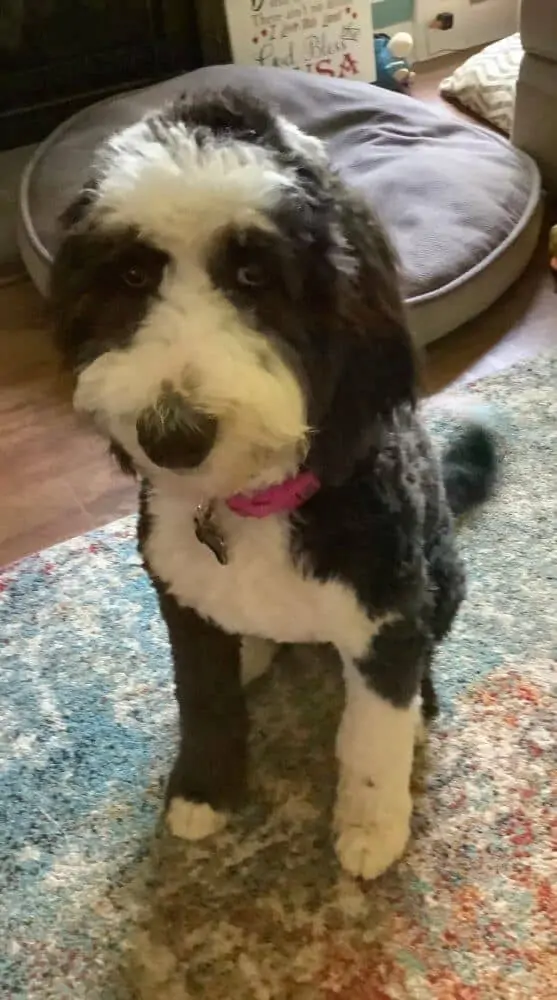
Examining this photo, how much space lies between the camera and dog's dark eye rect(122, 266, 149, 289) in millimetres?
940

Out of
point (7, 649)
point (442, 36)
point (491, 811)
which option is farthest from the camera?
point (442, 36)

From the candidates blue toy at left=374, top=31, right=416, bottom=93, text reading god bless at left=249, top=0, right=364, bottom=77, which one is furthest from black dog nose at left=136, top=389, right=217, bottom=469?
blue toy at left=374, top=31, right=416, bottom=93

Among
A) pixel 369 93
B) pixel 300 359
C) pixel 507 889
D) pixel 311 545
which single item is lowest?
pixel 507 889

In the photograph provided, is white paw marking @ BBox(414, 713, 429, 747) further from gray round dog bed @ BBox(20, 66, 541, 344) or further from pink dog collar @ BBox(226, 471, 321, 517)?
gray round dog bed @ BBox(20, 66, 541, 344)

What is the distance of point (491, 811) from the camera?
4.57 feet

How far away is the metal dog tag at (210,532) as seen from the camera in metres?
1.13

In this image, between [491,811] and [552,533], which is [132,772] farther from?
[552,533]

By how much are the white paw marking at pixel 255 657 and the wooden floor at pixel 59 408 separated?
48 centimetres

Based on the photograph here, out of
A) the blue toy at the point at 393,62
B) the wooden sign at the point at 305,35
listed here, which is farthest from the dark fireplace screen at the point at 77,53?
the blue toy at the point at 393,62

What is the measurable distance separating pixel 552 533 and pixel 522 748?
43 centimetres

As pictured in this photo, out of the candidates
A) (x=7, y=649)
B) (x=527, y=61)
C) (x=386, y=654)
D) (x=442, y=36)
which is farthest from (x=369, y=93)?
(x=386, y=654)

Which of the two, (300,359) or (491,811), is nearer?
(300,359)

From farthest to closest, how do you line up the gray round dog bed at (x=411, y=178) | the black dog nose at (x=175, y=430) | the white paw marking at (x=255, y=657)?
1. the gray round dog bed at (x=411, y=178)
2. the white paw marking at (x=255, y=657)
3. the black dog nose at (x=175, y=430)

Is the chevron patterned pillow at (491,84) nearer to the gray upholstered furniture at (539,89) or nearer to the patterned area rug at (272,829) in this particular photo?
the gray upholstered furniture at (539,89)
